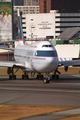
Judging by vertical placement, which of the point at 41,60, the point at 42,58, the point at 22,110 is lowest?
the point at 22,110

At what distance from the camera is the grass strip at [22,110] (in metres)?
20.7

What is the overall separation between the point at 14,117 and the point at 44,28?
180 metres

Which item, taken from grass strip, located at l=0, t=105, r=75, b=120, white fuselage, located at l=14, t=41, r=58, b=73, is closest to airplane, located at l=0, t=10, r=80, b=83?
white fuselage, located at l=14, t=41, r=58, b=73

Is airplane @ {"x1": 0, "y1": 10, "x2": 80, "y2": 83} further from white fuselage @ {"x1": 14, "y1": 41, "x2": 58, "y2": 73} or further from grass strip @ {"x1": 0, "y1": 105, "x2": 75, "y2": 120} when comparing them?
grass strip @ {"x1": 0, "y1": 105, "x2": 75, "y2": 120}

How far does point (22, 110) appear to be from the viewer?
73.9 ft

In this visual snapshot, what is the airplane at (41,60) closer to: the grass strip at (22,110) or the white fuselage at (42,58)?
the white fuselage at (42,58)

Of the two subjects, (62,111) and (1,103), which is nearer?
(62,111)

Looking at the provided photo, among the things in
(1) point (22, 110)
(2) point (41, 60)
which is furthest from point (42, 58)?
(1) point (22, 110)

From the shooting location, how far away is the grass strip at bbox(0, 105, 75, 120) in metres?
20.7

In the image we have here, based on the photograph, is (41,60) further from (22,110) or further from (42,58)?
(22,110)

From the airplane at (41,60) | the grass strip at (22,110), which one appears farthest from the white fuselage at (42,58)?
the grass strip at (22,110)

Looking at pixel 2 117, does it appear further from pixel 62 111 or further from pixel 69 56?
pixel 69 56

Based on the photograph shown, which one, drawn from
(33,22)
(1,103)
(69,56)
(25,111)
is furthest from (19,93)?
(33,22)

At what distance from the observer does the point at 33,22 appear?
197 m
